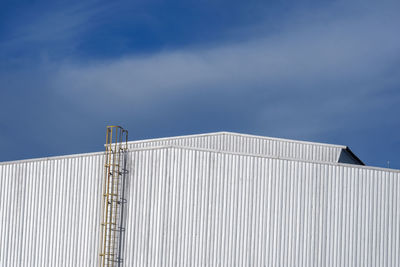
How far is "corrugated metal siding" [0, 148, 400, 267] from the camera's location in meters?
36.1

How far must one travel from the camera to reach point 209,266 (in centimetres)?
3634

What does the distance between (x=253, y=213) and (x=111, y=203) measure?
8.53 m

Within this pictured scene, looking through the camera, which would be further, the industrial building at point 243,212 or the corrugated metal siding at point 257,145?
the corrugated metal siding at point 257,145

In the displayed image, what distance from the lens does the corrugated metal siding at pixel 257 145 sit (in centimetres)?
5031

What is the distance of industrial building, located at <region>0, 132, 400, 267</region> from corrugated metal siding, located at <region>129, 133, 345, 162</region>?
1312 centimetres

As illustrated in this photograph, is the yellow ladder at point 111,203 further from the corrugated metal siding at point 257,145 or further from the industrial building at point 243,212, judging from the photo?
the corrugated metal siding at point 257,145

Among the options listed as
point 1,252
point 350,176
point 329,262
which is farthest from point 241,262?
point 1,252

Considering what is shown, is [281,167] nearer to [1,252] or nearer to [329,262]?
[329,262]

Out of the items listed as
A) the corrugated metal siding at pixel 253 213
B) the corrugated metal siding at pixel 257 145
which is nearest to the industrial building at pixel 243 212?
the corrugated metal siding at pixel 253 213

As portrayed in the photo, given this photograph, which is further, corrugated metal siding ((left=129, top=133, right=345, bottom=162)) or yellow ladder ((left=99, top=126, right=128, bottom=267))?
corrugated metal siding ((left=129, top=133, right=345, bottom=162))

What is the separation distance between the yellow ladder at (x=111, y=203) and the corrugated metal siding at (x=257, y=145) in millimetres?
12328

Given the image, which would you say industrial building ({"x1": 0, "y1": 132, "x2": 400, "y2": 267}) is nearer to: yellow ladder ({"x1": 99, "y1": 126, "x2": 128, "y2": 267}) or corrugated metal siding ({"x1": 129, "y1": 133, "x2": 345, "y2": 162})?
yellow ladder ({"x1": 99, "y1": 126, "x2": 128, "y2": 267})

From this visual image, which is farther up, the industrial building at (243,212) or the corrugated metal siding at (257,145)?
the corrugated metal siding at (257,145)

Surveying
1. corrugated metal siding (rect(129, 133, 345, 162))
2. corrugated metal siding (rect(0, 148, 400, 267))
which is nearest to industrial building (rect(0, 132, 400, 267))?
corrugated metal siding (rect(0, 148, 400, 267))
